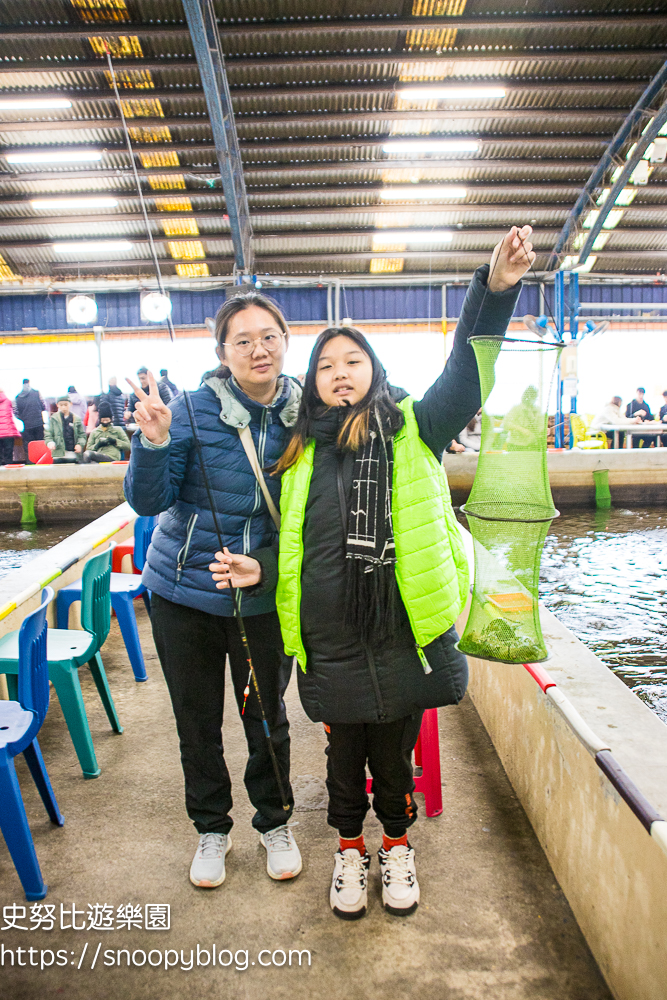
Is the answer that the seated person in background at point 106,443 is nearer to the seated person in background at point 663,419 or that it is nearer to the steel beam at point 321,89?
the steel beam at point 321,89

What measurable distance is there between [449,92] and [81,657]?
421 inches

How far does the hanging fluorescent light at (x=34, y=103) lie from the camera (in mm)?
10023

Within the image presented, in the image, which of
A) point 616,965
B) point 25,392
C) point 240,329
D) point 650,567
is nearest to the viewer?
point 616,965

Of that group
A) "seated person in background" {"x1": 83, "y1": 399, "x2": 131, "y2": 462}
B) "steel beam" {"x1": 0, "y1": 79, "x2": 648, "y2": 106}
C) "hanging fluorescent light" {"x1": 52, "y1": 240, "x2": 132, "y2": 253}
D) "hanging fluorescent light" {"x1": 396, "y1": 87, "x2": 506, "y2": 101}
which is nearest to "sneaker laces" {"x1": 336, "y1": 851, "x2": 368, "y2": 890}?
"seated person in background" {"x1": 83, "y1": 399, "x2": 131, "y2": 462}

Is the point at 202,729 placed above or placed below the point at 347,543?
below

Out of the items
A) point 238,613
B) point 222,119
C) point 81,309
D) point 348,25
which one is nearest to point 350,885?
point 238,613

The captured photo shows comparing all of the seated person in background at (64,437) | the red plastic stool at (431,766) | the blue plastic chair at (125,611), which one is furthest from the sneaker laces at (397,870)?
the seated person in background at (64,437)

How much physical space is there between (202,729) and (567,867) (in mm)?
1023

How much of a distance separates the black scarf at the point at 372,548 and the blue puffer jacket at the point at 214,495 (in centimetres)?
30

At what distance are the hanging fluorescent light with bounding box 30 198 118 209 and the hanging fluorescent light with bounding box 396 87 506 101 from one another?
540cm

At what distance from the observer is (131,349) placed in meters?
14.7

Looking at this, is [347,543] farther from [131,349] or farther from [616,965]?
[131,349]

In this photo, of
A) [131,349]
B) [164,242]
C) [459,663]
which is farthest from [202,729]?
[131,349]

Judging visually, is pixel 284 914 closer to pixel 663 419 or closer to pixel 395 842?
pixel 395 842
